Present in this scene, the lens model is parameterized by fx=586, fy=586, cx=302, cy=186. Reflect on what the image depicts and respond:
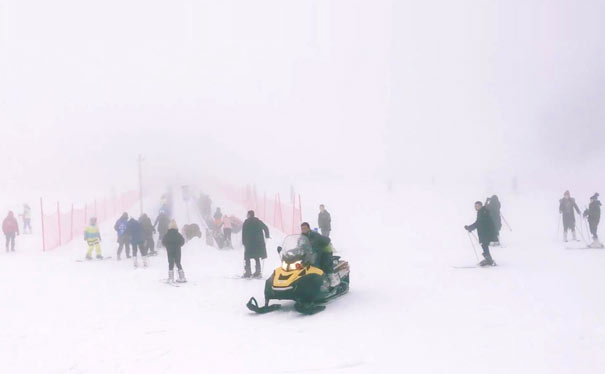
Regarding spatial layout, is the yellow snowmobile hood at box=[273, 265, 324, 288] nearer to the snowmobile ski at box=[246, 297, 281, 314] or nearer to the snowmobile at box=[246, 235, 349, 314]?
the snowmobile at box=[246, 235, 349, 314]

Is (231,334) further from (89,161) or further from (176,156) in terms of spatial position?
(176,156)

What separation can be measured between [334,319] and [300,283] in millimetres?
1010

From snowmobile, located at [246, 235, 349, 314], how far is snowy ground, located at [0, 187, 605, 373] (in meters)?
0.27

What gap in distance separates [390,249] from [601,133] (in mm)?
93921

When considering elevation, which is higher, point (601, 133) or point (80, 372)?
point (601, 133)

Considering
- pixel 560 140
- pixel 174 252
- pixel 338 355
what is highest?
pixel 560 140

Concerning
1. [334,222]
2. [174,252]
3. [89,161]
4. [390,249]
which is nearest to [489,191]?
[334,222]

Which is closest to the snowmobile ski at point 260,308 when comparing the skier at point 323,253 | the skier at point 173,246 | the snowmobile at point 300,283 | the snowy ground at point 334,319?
the snowmobile at point 300,283

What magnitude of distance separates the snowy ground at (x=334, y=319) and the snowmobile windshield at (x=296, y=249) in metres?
1.08

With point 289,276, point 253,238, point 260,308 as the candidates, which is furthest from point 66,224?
point 289,276

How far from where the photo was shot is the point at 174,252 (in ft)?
50.2

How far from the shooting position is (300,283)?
11.3m

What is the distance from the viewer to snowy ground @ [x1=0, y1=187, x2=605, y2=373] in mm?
8156

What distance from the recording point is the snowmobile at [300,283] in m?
11.3
